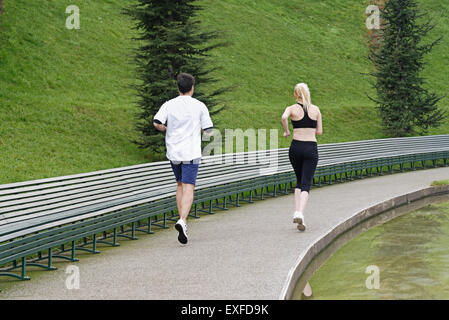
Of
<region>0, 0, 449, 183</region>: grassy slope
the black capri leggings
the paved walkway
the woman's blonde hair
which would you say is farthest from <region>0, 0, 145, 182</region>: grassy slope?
the woman's blonde hair

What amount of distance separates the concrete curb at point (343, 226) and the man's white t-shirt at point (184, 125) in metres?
1.77

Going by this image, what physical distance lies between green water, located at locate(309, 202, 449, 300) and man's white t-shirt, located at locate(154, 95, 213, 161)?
6.68 ft

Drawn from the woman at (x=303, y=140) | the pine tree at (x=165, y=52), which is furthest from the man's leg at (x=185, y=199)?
the pine tree at (x=165, y=52)

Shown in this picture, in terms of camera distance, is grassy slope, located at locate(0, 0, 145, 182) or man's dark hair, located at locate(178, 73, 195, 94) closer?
man's dark hair, located at locate(178, 73, 195, 94)

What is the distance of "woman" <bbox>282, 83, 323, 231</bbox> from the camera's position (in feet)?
29.0

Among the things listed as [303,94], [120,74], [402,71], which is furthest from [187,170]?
[402,71]

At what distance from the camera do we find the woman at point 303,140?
29.0ft

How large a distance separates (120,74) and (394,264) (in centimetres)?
1752

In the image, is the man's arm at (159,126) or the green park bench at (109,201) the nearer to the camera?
the green park bench at (109,201)

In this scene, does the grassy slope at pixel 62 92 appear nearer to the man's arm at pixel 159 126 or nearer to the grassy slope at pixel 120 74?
the grassy slope at pixel 120 74

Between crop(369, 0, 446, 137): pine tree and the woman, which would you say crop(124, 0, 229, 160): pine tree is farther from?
crop(369, 0, 446, 137): pine tree

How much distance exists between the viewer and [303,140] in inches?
351

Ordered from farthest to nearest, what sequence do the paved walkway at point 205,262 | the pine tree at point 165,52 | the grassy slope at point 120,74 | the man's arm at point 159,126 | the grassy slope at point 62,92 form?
the grassy slope at point 120,74 < the pine tree at point 165,52 < the grassy slope at point 62,92 < the man's arm at point 159,126 < the paved walkway at point 205,262

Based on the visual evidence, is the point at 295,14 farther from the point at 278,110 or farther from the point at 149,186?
the point at 149,186
